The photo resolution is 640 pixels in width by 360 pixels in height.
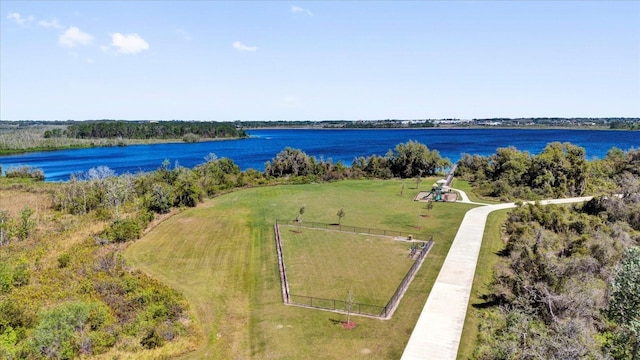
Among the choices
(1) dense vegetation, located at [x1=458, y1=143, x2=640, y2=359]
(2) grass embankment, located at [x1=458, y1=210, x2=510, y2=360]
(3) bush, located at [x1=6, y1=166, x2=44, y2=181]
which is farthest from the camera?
(3) bush, located at [x1=6, y1=166, x2=44, y2=181]

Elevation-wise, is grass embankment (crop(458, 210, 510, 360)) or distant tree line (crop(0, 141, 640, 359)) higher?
distant tree line (crop(0, 141, 640, 359))

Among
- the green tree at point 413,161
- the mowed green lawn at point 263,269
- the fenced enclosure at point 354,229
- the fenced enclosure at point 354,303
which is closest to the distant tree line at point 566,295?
the mowed green lawn at point 263,269

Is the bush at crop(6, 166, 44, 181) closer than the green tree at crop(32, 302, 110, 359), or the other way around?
the green tree at crop(32, 302, 110, 359)

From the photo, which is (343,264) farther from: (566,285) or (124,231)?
(124,231)

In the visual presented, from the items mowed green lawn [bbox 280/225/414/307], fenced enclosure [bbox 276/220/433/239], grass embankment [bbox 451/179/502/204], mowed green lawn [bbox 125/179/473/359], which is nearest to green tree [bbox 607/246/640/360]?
mowed green lawn [bbox 125/179/473/359]

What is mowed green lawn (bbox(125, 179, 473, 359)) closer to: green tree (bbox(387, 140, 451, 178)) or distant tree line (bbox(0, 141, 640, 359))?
distant tree line (bbox(0, 141, 640, 359))

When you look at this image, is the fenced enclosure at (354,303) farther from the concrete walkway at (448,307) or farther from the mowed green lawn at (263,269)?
the concrete walkway at (448,307)

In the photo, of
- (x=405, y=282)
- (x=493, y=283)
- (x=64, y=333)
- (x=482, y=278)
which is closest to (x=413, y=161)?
(x=482, y=278)
